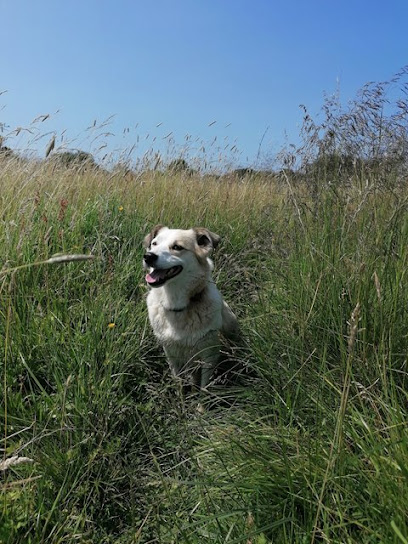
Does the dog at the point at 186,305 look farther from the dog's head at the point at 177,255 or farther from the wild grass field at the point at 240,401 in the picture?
the wild grass field at the point at 240,401

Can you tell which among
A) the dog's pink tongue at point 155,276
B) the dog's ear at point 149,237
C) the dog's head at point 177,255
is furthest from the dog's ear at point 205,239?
the dog's pink tongue at point 155,276

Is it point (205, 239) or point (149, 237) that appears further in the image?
point (149, 237)

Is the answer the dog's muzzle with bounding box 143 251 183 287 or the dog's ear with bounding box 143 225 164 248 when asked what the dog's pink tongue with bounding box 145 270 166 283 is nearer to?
the dog's muzzle with bounding box 143 251 183 287

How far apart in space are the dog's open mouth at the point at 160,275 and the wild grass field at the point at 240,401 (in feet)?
0.72

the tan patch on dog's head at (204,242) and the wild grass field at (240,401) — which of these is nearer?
the wild grass field at (240,401)

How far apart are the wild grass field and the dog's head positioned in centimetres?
26

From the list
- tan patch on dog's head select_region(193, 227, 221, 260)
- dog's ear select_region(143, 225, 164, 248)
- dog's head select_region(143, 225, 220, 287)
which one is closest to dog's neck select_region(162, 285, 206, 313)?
dog's head select_region(143, 225, 220, 287)

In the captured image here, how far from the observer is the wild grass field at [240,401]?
139cm

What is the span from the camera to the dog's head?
3059 mm

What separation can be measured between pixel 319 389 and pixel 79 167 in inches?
153

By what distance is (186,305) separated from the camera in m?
3.19

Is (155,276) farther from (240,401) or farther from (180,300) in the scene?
(240,401)

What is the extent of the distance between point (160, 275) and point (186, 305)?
0.95ft

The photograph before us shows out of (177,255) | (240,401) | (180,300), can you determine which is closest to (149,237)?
(177,255)
